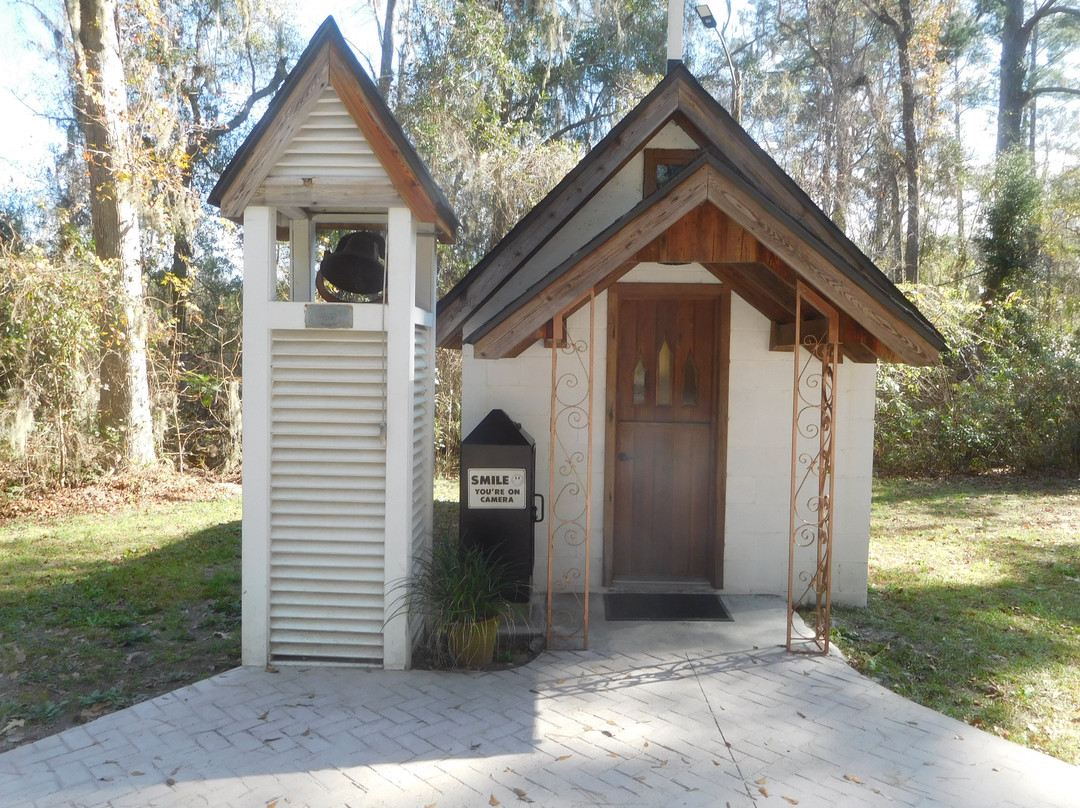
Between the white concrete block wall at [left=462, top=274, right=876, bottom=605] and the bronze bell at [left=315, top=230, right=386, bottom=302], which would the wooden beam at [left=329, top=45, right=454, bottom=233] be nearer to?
the bronze bell at [left=315, top=230, right=386, bottom=302]

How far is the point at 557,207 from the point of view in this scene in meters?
6.74

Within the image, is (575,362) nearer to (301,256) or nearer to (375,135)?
(301,256)

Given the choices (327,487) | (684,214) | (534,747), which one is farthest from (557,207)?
(534,747)

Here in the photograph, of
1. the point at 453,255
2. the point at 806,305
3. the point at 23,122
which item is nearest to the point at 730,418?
the point at 806,305

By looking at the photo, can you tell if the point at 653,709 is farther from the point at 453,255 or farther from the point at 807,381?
the point at 453,255

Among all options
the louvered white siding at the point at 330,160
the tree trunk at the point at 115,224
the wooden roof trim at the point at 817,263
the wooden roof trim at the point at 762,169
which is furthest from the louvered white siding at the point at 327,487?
the tree trunk at the point at 115,224

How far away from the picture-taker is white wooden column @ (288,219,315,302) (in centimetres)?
546

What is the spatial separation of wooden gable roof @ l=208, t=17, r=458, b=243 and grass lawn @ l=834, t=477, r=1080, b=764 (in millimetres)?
4236

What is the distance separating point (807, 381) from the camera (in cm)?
652

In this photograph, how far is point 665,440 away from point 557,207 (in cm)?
214

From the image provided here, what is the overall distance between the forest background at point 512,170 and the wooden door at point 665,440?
711 centimetres

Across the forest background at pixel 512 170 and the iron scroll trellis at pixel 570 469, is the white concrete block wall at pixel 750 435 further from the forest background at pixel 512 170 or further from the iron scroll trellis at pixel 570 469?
the forest background at pixel 512 170

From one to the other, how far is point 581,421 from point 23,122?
14654 millimetres

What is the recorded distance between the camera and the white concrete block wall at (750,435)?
21.3ft
